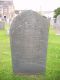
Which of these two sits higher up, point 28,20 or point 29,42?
point 28,20

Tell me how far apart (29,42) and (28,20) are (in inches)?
22.6

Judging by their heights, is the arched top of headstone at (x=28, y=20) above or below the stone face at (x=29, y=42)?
above

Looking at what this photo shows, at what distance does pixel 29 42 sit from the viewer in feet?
22.1

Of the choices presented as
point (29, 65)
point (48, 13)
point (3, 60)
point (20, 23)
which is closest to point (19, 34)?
point (20, 23)

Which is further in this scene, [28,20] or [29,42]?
[29,42]

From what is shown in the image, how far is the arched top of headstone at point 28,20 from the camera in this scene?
6547mm

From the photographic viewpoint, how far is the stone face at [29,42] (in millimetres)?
6574

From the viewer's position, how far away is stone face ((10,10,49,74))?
6.57 meters

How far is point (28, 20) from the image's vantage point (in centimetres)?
659

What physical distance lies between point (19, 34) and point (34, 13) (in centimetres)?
65

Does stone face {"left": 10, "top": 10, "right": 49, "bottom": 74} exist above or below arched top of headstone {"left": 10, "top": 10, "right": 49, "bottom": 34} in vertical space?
below

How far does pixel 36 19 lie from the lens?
258 inches

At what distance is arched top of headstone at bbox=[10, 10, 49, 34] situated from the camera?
6547 millimetres

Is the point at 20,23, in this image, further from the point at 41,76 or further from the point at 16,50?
the point at 41,76
